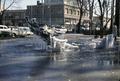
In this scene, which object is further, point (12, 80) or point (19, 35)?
point (19, 35)

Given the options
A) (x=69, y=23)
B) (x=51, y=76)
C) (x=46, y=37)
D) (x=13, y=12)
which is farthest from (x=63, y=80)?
(x=13, y=12)

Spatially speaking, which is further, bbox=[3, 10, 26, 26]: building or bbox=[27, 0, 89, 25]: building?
bbox=[3, 10, 26, 26]: building

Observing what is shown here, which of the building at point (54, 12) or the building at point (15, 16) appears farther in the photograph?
the building at point (15, 16)

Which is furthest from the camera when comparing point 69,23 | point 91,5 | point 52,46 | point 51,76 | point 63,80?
point 69,23

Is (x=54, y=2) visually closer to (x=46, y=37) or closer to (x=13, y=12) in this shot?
(x=13, y=12)

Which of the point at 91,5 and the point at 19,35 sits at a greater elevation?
the point at 91,5

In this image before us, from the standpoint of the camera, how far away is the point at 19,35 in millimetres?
50688

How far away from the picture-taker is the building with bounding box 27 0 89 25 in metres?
115

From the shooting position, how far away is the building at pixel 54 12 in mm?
115000

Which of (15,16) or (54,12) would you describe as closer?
(54,12)

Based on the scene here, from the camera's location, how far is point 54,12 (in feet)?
387

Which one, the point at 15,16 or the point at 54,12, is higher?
the point at 54,12

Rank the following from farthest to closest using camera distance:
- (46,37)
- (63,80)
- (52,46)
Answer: (46,37) → (52,46) → (63,80)

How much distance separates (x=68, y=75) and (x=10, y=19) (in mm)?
111986
